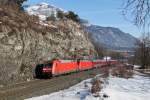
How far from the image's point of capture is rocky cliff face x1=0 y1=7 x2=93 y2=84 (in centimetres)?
4069

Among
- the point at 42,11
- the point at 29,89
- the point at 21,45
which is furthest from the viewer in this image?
the point at 42,11

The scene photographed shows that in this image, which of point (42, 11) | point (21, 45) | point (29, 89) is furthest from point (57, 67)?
point (42, 11)

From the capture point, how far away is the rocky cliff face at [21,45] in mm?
40688

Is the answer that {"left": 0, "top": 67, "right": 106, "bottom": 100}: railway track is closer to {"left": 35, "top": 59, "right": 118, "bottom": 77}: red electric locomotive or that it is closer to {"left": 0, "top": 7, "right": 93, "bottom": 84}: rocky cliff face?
{"left": 0, "top": 7, "right": 93, "bottom": 84}: rocky cliff face

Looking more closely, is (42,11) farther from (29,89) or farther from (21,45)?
(29,89)

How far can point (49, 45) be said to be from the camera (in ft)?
184

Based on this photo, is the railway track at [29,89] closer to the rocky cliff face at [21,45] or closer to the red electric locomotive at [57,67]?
the rocky cliff face at [21,45]

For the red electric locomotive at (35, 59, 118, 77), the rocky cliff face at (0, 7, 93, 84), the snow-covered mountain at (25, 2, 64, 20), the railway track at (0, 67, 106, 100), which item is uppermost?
the snow-covered mountain at (25, 2, 64, 20)

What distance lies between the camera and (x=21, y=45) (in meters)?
45.1

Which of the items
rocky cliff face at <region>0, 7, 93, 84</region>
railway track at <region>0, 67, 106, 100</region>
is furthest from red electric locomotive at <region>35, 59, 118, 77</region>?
railway track at <region>0, 67, 106, 100</region>

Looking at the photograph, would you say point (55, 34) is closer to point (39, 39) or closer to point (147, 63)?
point (39, 39)

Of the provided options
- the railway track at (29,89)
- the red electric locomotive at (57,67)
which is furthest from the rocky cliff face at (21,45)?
the railway track at (29,89)

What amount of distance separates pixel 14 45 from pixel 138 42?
9061 cm

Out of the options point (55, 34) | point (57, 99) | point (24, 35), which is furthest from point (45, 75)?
point (57, 99)
